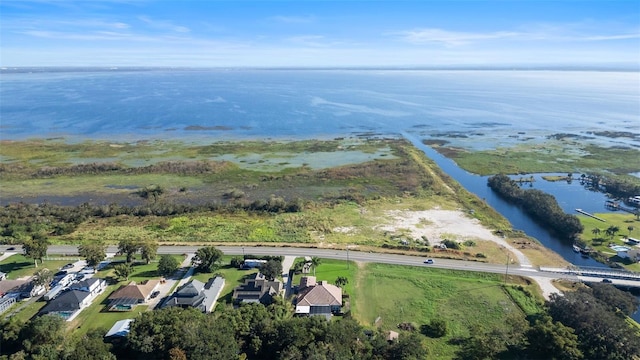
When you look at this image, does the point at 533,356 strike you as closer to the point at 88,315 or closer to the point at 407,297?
the point at 407,297

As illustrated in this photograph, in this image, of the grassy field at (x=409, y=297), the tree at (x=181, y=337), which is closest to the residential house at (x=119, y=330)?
the grassy field at (x=409, y=297)

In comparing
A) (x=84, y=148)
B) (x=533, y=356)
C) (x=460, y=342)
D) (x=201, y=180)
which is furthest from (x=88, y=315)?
(x=84, y=148)

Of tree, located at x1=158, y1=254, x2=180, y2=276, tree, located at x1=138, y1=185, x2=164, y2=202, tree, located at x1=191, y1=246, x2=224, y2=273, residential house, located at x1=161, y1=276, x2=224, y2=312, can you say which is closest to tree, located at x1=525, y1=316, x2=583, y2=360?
residential house, located at x1=161, y1=276, x2=224, y2=312

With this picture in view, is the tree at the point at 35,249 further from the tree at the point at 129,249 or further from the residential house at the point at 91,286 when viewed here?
the residential house at the point at 91,286

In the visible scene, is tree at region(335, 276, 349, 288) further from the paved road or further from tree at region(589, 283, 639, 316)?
tree at region(589, 283, 639, 316)

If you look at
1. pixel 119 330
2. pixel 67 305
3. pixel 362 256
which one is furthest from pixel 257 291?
pixel 67 305

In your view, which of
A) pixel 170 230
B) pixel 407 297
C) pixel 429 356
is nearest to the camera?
pixel 429 356
